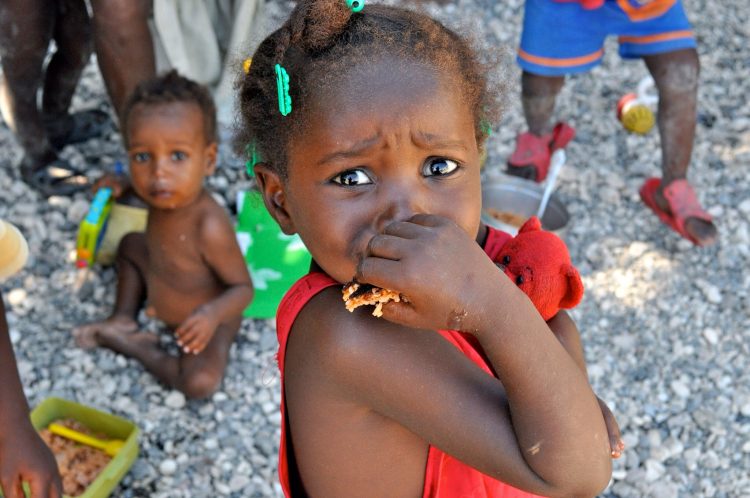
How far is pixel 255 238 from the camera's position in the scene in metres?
3.19

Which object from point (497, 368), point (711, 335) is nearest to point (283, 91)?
point (497, 368)

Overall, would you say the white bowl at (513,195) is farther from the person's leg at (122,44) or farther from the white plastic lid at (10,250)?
the white plastic lid at (10,250)

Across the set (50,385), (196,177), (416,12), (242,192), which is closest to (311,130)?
(416,12)

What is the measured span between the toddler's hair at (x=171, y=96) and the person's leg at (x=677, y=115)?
1.62 m

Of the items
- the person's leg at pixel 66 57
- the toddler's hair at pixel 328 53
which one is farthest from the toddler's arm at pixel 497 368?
the person's leg at pixel 66 57

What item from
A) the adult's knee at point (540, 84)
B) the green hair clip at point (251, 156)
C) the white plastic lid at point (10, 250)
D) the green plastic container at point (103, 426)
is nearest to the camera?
the green hair clip at point (251, 156)

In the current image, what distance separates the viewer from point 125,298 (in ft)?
9.52

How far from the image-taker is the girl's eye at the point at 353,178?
4.18 ft

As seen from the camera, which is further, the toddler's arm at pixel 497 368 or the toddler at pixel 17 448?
the toddler at pixel 17 448

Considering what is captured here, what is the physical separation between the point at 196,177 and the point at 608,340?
4.78ft

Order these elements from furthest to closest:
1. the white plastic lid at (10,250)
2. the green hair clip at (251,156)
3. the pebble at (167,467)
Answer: the pebble at (167,467)
the white plastic lid at (10,250)
the green hair clip at (251,156)

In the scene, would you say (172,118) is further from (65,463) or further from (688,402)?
(688,402)

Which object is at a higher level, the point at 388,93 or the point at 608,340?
the point at 388,93

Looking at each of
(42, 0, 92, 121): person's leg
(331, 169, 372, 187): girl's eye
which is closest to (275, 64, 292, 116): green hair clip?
(331, 169, 372, 187): girl's eye
